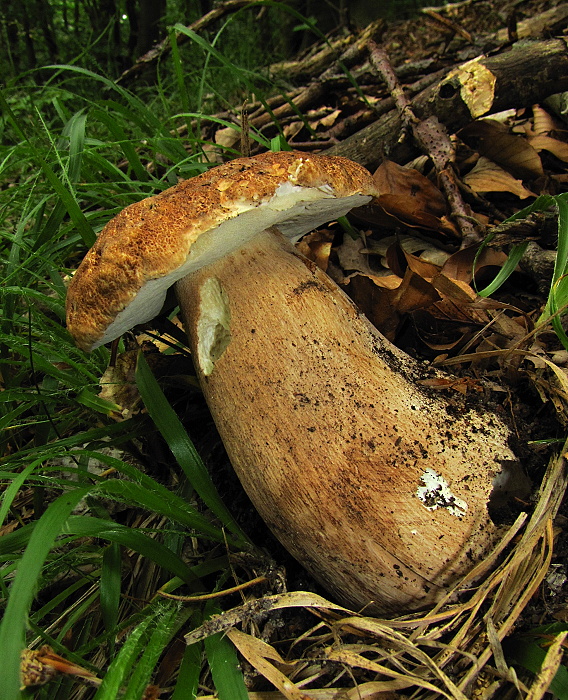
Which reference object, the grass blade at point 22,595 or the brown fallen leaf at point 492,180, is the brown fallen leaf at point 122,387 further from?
the brown fallen leaf at point 492,180

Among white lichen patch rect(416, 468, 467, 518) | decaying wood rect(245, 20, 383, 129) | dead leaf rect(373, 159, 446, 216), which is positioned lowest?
white lichen patch rect(416, 468, 467, 518)

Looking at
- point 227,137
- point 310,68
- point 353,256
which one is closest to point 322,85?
point 227,137

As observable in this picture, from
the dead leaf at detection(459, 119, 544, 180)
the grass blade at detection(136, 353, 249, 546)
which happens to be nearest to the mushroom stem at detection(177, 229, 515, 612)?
the grass blade at detection(136, 353, 249, 546)

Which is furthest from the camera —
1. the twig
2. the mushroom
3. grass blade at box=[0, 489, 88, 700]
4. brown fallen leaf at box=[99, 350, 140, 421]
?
the twig

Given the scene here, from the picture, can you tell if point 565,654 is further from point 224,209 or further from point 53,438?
point 53,438

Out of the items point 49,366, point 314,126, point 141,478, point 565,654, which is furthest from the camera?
point 314,126

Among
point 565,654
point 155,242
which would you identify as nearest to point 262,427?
point 155,242

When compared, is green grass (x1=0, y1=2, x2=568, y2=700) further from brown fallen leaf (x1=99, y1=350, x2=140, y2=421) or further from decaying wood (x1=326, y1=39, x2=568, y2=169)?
decaying wood (x1=326, y1=39, x2=568, y2=169)
